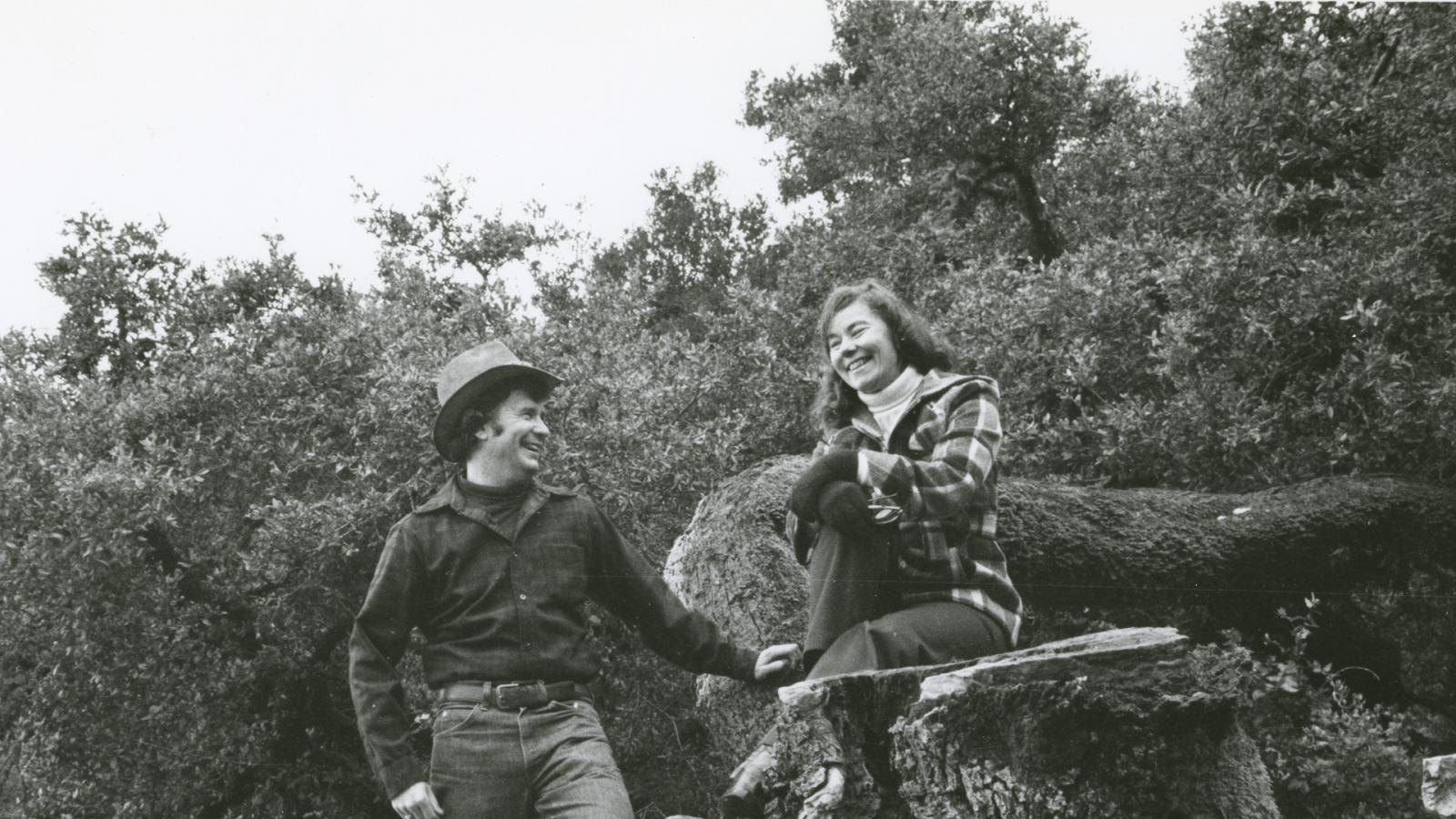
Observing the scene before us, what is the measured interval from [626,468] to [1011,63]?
6085 millimetres

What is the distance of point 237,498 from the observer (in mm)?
7781

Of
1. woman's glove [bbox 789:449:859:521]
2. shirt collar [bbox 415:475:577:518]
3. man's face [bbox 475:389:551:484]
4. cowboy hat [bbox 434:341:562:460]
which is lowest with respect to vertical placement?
woman's glove [bbox 789:449:859:521]


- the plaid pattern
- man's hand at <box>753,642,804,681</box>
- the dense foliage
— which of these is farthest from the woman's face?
the dense foliage

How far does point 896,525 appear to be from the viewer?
3902 millimetres

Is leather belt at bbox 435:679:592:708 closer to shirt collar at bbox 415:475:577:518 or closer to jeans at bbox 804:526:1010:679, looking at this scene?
shirt collar at bbox 415:475:577:518

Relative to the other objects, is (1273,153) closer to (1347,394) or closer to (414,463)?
(1347,394)

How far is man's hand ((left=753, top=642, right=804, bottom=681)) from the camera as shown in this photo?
4.27 m

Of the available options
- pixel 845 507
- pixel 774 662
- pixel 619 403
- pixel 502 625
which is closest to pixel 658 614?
pixel 774 662

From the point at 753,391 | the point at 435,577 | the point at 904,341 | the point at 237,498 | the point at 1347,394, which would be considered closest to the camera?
the point at 435,577

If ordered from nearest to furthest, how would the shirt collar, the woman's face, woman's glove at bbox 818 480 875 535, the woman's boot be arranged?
the woman's boot → woman's glove at bbox 818 480 875 535 → the shirt collar → the woman's face

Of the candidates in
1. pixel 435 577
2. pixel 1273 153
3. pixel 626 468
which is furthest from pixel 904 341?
pixel 1273 153

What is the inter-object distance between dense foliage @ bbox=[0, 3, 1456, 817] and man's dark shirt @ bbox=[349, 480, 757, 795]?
288 cm

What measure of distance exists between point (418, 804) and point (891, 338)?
7.65 feet

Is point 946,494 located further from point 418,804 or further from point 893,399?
point 418,804
